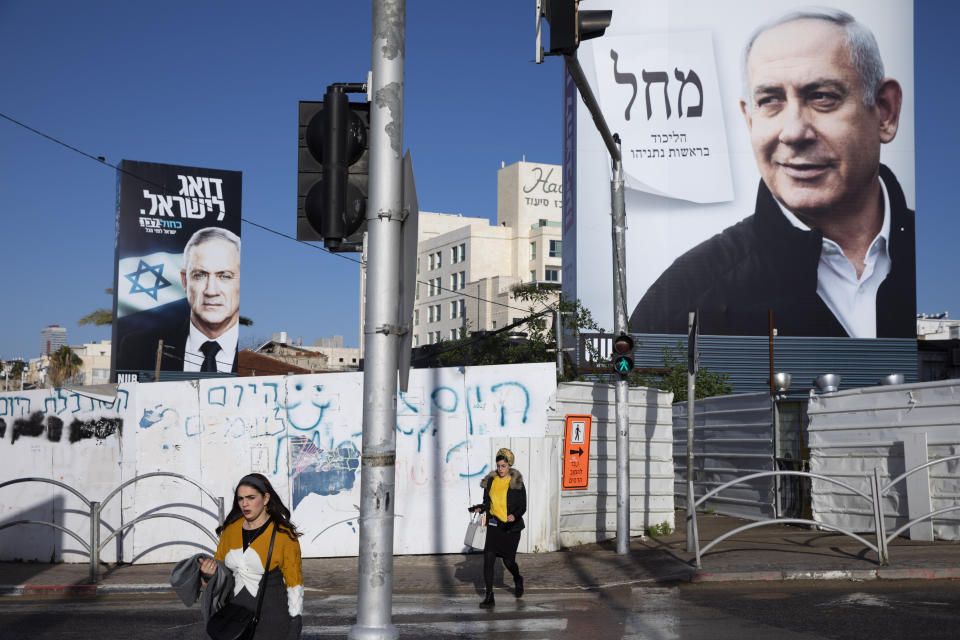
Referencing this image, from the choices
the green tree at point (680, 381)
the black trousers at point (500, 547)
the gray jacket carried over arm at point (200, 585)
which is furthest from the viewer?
the green tree at point (680, 381)

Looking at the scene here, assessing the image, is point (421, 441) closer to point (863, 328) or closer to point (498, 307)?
point (863, 328)

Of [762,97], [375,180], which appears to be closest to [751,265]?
[762,97]

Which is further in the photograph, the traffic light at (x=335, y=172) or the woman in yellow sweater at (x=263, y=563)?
the traffic light at (x=335, y=172)

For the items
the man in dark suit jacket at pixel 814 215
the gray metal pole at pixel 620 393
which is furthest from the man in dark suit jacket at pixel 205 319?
the gray metal pole at pixel 620 393

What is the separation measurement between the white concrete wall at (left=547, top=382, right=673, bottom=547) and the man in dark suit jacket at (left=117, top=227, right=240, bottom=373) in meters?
45.9

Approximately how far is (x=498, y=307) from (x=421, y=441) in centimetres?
9441

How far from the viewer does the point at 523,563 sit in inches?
526

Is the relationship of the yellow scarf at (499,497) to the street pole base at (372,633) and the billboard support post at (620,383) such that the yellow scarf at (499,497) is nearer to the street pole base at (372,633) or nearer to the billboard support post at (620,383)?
the billboard support post at (620,383)

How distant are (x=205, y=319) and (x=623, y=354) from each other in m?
49.7

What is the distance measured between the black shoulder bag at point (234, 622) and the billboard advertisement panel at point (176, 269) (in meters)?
52.4

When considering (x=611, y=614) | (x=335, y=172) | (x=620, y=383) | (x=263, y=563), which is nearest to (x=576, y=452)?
(x=620, y=383)

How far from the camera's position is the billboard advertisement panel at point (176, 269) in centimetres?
5578

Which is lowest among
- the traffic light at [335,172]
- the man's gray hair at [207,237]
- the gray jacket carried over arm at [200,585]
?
the gray jacket carried over arm at [200,585]

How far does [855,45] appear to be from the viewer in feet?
206
